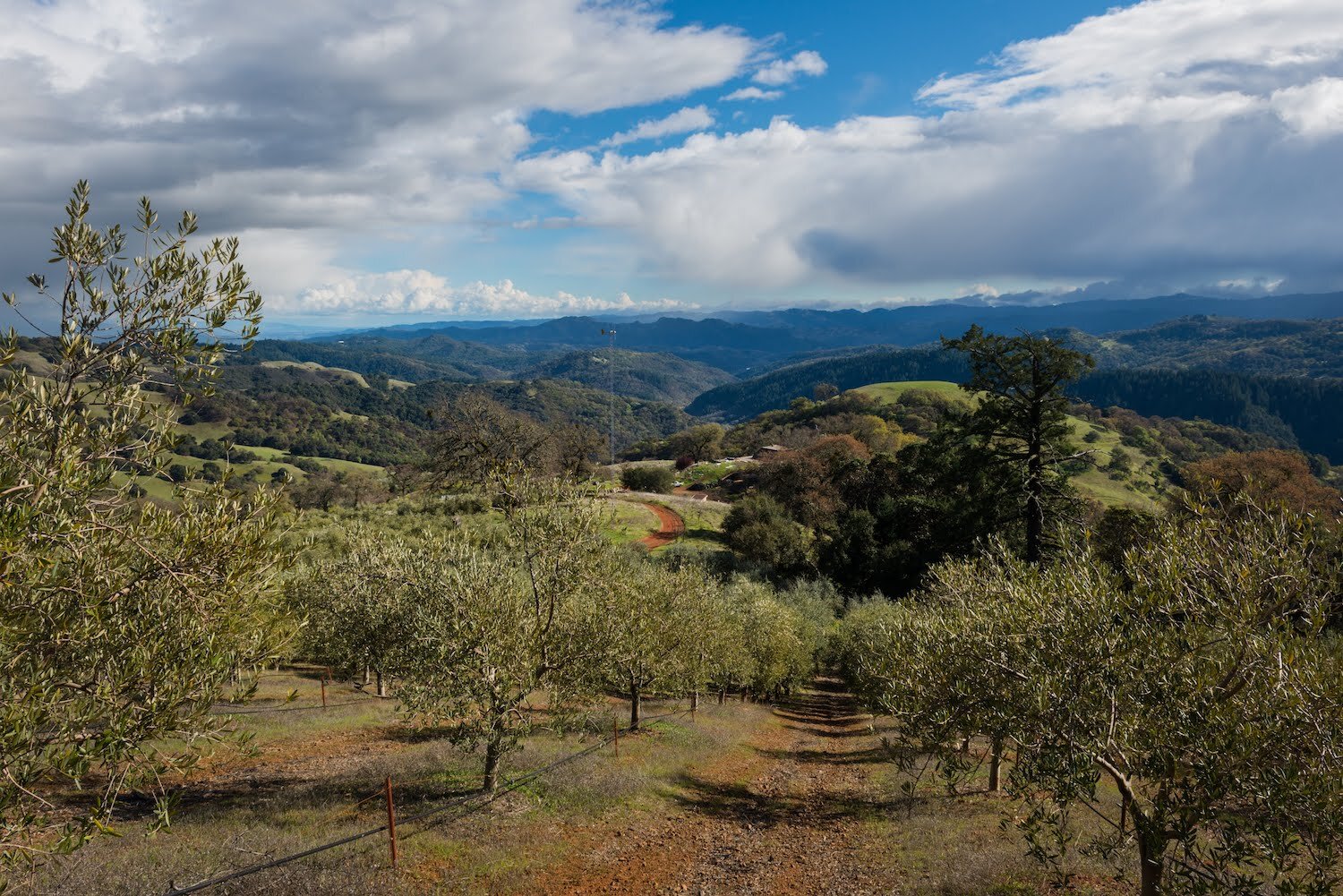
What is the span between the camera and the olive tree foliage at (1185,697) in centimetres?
930

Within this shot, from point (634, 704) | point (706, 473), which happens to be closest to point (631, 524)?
point (706, 473)

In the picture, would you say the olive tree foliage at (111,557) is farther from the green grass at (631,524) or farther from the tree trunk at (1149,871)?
the green grass at (631,524)

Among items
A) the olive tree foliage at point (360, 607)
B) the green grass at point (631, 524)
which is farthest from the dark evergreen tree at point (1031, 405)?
the green grass at point (631, 524)

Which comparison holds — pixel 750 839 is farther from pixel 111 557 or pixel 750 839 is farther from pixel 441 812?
pixel 111 557

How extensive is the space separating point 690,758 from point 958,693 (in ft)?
57.5

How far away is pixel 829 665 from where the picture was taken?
58.1m

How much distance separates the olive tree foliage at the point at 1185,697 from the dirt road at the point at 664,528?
187ft

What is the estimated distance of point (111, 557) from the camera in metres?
8.91

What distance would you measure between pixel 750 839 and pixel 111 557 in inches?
768

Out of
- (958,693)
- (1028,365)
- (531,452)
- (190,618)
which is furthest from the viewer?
(531,452)

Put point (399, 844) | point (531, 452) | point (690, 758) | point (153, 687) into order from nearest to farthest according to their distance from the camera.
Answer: point (153, 687) < point (399, 844) < point (690, 758) < point (531, 452)

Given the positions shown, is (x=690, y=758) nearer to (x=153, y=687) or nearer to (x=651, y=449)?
(x=153, y=687)

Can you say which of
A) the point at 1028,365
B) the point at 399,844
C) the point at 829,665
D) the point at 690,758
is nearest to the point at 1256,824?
the point at 399,844

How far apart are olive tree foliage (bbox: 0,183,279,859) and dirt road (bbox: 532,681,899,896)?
11.4 metres
